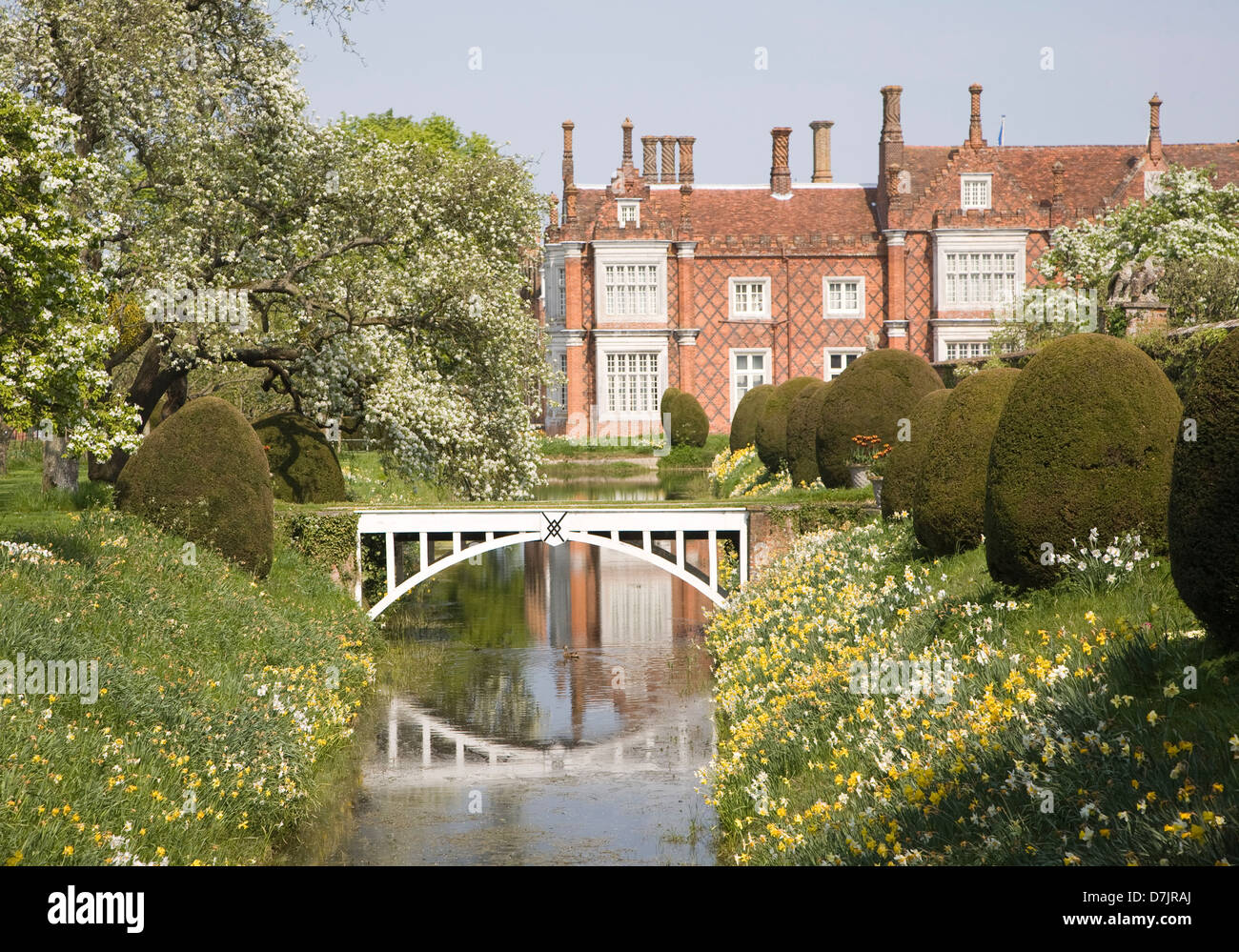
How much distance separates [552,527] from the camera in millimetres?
20266

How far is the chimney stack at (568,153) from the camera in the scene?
Result: 5209 cm

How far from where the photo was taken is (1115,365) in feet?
39.1

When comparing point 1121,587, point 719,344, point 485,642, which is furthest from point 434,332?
point 719,344

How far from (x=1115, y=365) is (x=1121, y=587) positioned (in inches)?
92.0

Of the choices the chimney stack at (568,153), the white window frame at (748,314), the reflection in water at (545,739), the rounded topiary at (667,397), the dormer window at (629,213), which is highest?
the chimney stack at (568,153)

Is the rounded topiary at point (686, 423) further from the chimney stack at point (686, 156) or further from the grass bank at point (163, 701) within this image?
the grass bank at point (163, 701)

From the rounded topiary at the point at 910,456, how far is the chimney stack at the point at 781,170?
37.2m

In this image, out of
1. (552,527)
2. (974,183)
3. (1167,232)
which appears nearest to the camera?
(552,527)

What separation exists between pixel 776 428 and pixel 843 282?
21883 mm

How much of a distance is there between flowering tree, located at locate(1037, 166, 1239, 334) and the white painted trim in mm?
11737

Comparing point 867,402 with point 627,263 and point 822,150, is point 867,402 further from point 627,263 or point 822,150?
point 822,150

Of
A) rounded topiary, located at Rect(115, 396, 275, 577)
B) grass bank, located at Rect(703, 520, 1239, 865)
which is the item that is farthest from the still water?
rounded topiary, located at Rect(115, 396, 275, 577)

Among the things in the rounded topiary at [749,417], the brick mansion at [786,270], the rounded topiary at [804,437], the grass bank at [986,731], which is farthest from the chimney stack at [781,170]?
the grass bank at [986,731]

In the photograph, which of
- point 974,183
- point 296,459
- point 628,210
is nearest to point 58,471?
point 296,459
